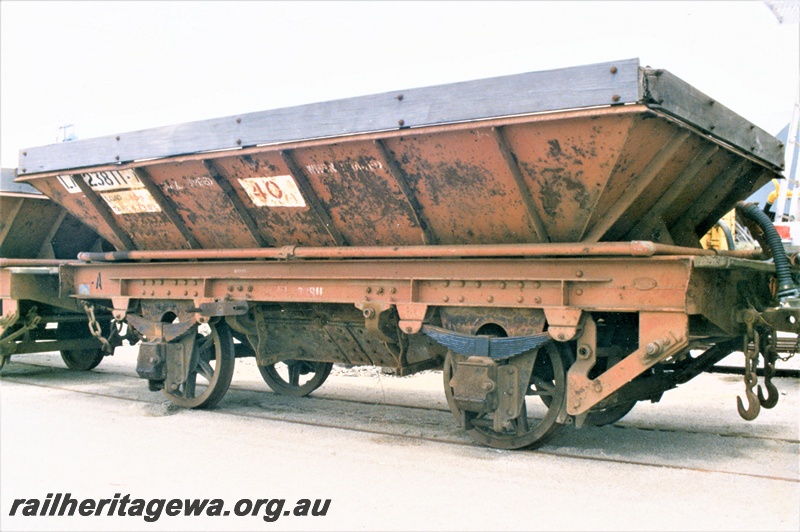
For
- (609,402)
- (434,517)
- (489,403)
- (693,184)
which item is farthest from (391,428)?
(693,184)

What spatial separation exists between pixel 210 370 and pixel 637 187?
4.80m

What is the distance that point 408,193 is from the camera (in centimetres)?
582

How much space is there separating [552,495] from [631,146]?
2253 mm

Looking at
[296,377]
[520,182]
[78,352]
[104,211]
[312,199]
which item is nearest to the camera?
[520,182]

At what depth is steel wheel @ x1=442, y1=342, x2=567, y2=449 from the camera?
18.5 feet

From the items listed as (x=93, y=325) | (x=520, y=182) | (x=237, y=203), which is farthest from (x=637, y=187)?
(x=93, y=325)

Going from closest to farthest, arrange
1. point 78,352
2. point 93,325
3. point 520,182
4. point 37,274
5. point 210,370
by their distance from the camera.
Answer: point 520,182 → point 210,370 → point 93,325 → point 37,274 → point 78,352

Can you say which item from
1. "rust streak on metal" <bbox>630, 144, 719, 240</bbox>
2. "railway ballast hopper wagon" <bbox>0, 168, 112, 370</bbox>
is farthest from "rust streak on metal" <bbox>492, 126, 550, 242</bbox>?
"railway ballast hopper wagon" <bbox>0, 168, 112, 370</bbox>

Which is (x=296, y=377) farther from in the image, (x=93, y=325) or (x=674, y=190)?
(x=674, y=190)

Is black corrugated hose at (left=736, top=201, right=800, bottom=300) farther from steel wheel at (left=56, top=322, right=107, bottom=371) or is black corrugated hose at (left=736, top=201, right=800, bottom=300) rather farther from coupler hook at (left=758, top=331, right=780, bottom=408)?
steel wheel at (left=56, top=322, right=107, bottom=371)

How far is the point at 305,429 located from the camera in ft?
21.7

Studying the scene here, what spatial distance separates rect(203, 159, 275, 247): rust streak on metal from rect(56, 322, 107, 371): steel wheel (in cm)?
442

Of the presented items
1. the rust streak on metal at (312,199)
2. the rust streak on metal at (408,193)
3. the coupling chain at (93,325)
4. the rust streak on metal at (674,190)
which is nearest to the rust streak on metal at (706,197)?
the rust streak on metal at (674,190)

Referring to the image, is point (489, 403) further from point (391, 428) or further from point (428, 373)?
point (428, 373)
